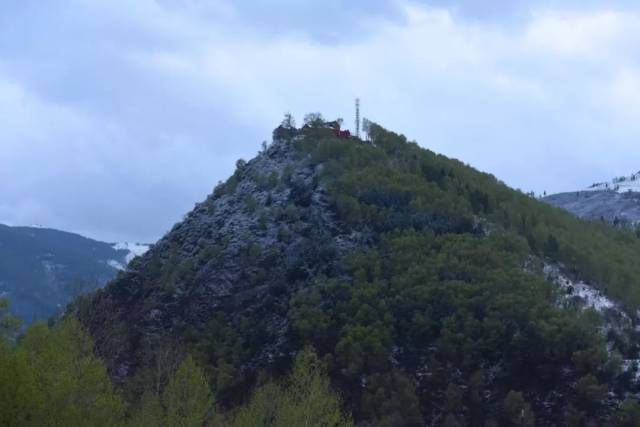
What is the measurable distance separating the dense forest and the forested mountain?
0.14 metres

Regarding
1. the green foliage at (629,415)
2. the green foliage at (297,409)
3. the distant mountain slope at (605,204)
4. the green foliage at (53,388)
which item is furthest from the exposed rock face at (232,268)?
the distant mountain slope at (605,204)

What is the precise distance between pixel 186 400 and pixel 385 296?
2800 cm

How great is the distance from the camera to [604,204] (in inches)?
7254

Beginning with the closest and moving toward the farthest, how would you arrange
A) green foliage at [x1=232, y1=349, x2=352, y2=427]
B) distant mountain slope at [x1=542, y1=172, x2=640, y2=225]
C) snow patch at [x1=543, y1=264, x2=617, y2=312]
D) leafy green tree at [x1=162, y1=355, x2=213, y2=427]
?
1. leafy green tree at [x1=162, y1=355, x2=213, y2=427]
2. green foliage at [x1=232, y1=349, x2=352, y2=427]
3. snow patch at [x1=543, y1=264, x2=617, y2=312]
4. distant mountain slope at [x1=542, y1=172, x2=640, y2=225]

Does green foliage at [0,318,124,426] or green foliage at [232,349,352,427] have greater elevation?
green foliage at [0,318,124,426]

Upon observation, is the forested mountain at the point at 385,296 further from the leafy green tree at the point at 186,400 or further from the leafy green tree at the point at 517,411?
the leafy green tree at the point at 186,400

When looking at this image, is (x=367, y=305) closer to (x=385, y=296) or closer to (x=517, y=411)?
(x=385, y=296)

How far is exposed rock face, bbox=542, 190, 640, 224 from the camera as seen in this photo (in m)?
174

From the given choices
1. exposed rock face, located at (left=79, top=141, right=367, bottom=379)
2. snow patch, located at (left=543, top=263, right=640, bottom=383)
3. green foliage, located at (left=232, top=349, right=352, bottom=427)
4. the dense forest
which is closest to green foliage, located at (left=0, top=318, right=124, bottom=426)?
the dense forest

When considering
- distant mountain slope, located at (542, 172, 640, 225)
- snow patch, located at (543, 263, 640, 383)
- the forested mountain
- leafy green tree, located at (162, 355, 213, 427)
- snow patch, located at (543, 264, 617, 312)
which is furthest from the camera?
distant mountain slope, located at (542, 172, 640, 225)

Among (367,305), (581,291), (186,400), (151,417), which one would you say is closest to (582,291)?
(581,291)

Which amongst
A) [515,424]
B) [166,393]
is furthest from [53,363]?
[515,424]

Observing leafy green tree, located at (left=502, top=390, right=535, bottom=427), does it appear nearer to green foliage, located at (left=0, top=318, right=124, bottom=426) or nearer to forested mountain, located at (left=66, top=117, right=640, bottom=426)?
forested mountain, located at (left=66, top=117, right=640, bottom=426)

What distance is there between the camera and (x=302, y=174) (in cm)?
7794
